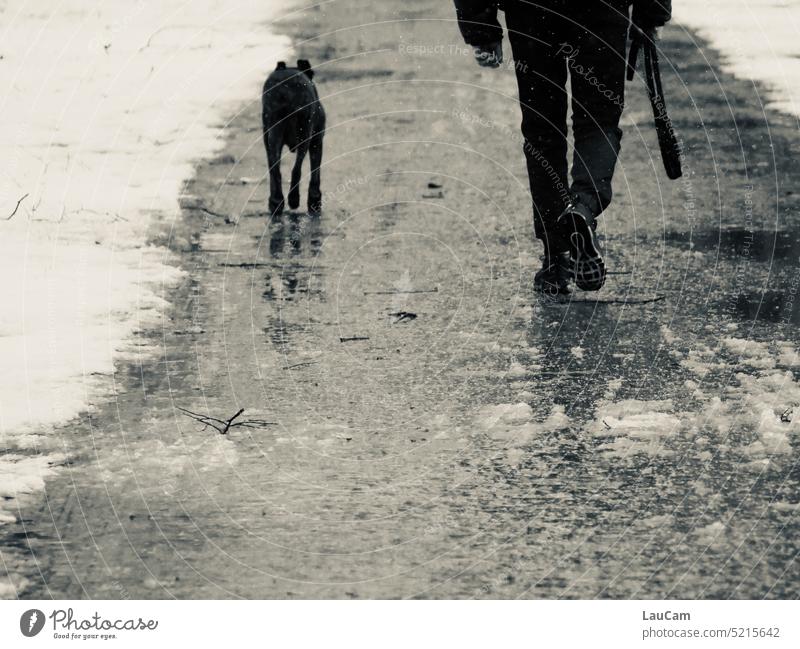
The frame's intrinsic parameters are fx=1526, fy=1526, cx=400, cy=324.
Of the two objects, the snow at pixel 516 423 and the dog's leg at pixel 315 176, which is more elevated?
the snow at pixel 516 423

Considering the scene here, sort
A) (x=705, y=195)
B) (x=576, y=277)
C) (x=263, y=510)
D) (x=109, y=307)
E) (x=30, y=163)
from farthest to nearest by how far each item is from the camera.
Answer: (x=30, y=163) → (x=705, y=195) → (x=109, y=307) → (x=576, y=277) → (x=263, y=510)

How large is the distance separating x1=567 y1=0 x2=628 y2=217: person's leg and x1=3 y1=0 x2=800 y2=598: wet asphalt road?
0.53m

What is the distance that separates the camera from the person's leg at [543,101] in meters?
6.09

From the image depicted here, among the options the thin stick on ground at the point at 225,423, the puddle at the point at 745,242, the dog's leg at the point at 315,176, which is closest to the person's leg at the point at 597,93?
the puddle at the point at 745,242

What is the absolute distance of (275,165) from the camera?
7914 mm

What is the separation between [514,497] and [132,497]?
1.11m

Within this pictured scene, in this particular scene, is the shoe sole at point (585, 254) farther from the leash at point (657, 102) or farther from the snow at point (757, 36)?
the snow at point (757, 36)

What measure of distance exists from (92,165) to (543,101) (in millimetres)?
3991

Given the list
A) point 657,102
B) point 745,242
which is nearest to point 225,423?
point 657,102

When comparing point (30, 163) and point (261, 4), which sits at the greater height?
point (30, 163)

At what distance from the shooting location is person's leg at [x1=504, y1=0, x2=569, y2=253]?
20.0ft

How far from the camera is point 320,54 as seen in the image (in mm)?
12367

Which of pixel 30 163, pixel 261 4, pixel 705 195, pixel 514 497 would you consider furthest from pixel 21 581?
pixel 261 4

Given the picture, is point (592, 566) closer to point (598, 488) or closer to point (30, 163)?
point (598, 488)
